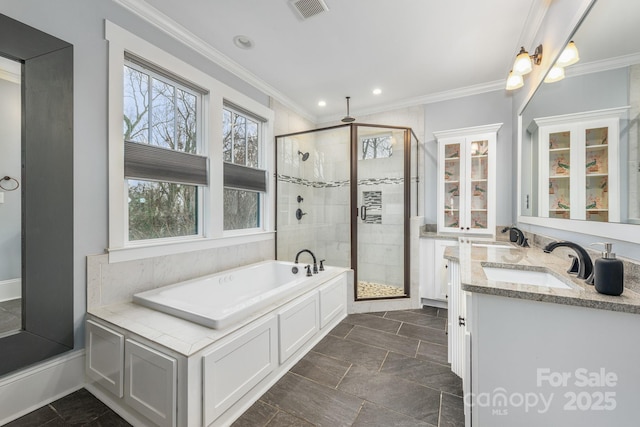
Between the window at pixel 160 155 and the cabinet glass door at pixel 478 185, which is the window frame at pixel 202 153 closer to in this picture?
the window at pixel 160 155

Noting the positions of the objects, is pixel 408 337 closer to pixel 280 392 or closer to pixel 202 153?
pixel 280 392

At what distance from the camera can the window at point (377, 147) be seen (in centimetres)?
344

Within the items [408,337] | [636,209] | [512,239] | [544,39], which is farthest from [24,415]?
[544,39]

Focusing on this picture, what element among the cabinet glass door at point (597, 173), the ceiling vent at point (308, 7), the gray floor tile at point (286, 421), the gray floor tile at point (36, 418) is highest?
the ceiling vent at point (308, 7)

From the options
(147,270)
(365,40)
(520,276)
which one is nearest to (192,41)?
(365,40)

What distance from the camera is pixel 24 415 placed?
59.9 inches

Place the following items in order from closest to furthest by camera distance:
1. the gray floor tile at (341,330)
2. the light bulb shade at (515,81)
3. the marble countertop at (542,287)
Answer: the marble countertop at (542,287), the light bulb shade at (515,81), the gray floor tile at (341,330)

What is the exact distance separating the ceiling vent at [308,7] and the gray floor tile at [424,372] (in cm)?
284

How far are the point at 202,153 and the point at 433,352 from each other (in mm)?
2844

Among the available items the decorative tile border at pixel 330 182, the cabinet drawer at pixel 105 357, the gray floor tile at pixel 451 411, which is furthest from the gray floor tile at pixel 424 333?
the cabinet drawer at pixel 105 357

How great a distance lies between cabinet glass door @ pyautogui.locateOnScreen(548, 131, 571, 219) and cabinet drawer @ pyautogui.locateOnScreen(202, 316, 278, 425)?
2054 mm

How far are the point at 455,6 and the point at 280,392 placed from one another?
3115mm

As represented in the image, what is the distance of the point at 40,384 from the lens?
1.60 m

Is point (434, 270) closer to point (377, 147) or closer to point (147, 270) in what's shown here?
point (377, 147)
